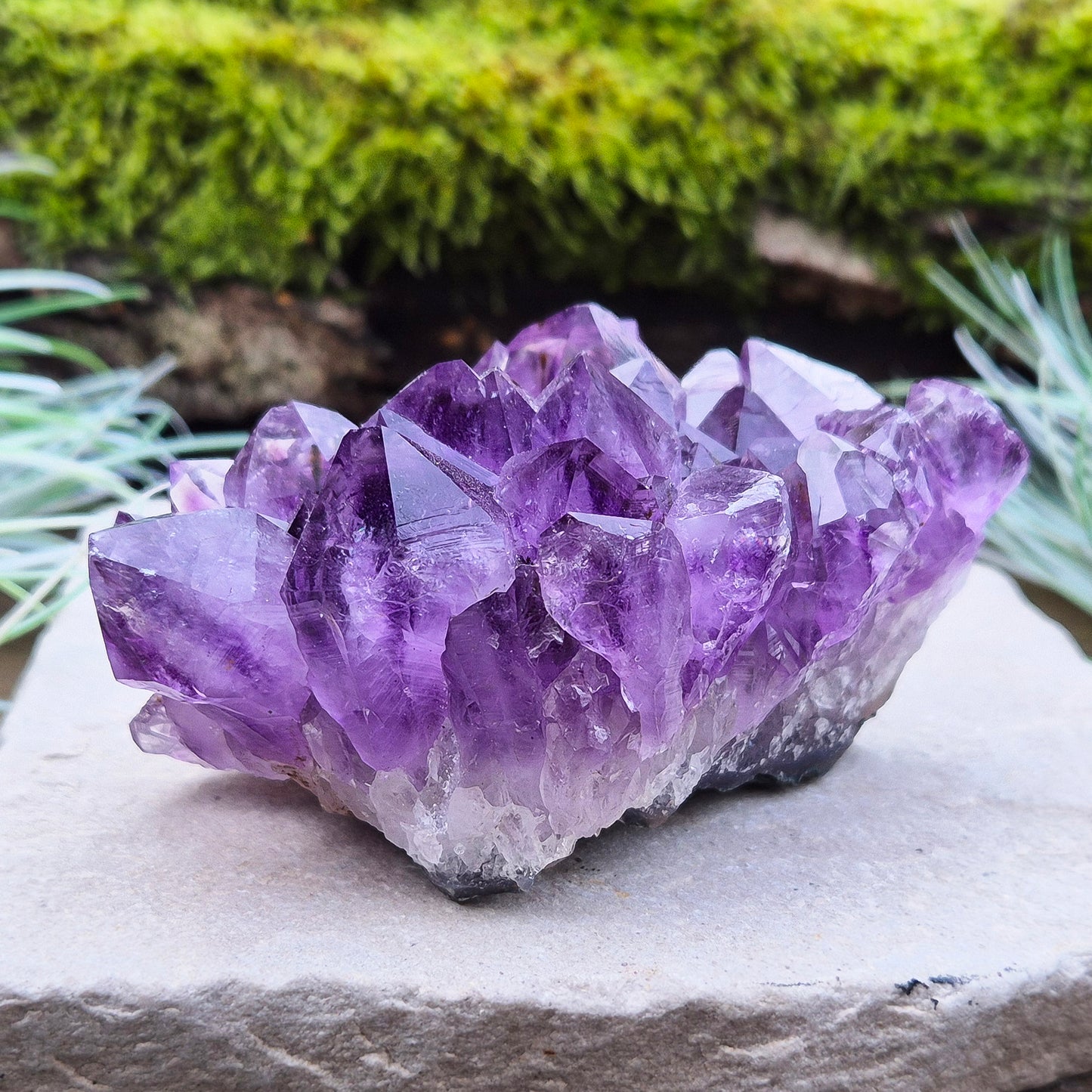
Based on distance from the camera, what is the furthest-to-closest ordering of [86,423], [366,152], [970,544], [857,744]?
1. [366,152]
2. [86,423]
3. [857,744]
4. [970,544]


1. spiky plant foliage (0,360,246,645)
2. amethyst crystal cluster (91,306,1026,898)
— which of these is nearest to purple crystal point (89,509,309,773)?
amethyst crystal cluster (91,306,1026,898)

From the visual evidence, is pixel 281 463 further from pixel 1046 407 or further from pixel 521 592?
pixel 1046 407

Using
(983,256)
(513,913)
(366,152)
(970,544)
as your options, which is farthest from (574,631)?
(983,256)

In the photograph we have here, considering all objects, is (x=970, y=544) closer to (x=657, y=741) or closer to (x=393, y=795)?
(x=657, y=741)

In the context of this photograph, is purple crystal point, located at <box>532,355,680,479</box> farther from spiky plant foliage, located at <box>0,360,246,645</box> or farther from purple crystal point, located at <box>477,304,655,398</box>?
spiky plant foliage, located at <box>0,360,246,645</box>

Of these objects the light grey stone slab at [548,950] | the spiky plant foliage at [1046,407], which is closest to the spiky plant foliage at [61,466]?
the light grey stone slab at [548,950]
